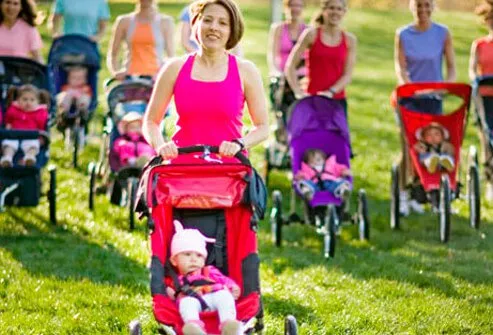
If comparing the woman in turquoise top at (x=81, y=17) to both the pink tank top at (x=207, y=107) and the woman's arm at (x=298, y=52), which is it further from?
the pink tank top at (x=207, y=107)

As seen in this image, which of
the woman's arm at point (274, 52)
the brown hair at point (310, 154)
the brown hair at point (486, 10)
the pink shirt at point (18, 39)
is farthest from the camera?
the woman's arm at point (274, 52)

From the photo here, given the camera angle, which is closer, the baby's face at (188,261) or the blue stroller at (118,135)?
the baby's face at (188,261)

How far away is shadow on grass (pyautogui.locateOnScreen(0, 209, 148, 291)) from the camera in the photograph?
8195mm

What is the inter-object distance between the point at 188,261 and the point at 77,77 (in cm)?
727

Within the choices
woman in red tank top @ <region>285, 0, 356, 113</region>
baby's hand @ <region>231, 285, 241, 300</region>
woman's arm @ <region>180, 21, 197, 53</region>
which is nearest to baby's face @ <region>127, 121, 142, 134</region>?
woman in red tank top @ <region>285, 0, 356, 113</region>

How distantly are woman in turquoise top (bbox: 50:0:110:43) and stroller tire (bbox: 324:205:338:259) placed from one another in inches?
194

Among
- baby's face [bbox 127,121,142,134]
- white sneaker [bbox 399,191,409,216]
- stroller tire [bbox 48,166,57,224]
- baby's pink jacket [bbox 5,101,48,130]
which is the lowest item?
white sneaker [bbox 399,191,409,216]

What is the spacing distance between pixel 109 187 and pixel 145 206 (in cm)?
454

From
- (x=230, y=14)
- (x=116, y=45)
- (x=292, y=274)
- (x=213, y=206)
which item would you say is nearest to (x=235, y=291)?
(x=213, y=206)

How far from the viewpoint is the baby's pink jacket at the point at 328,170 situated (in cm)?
928

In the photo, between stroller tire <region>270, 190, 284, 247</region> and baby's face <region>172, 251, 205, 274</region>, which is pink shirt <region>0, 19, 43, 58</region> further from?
baby's face <region>172, 251, 205, 274</region>

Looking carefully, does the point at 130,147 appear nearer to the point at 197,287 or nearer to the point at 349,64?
the point at 349,64

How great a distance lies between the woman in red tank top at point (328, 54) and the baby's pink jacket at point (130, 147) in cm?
135

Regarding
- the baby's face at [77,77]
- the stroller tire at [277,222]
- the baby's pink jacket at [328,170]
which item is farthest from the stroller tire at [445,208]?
the baby's face at [77,77]
